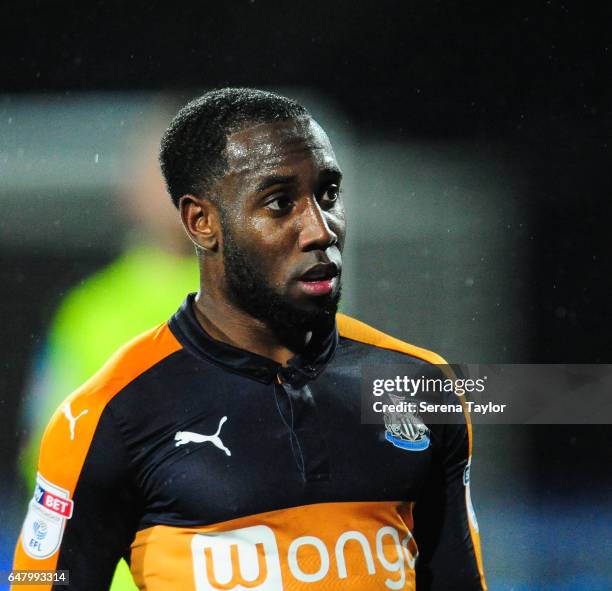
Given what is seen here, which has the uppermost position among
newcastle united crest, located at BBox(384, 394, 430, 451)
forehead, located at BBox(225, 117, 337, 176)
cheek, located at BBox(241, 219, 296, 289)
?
forehead, located at BBox(225, 117, 337, 176)

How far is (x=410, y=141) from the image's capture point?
2889mm

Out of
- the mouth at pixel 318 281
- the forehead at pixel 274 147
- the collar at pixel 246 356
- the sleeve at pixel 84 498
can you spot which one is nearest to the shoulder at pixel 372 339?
the collar at pixel 246 356

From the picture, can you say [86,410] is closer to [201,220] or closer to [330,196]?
[201,220]

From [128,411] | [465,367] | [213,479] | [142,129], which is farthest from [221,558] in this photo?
[142,129]

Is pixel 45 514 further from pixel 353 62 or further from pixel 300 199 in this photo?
pixel 353 62

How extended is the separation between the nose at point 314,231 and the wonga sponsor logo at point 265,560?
41 cm

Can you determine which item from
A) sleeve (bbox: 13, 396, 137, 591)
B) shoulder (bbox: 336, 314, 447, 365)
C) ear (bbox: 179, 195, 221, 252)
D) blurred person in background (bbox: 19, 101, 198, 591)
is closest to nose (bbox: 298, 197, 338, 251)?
ear (bbox: 179, 195, 221, 252)

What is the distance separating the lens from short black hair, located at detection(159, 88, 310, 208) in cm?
146

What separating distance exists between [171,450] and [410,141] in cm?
171

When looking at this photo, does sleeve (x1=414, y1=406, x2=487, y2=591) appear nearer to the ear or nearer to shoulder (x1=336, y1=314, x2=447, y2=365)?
shoulder (x1=336, y1=314, x2=447, y2=365)

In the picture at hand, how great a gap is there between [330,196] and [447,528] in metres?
0.59

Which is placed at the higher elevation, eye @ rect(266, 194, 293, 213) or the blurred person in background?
the blurred person in background

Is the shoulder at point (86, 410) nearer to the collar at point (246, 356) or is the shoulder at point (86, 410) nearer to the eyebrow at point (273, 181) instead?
the collar at point (246, 356)

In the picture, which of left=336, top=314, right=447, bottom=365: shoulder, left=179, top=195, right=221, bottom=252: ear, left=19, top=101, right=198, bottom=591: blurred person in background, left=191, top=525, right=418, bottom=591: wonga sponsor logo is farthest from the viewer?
left=19, top=101, right=198, bottom=591: blurred person in background
